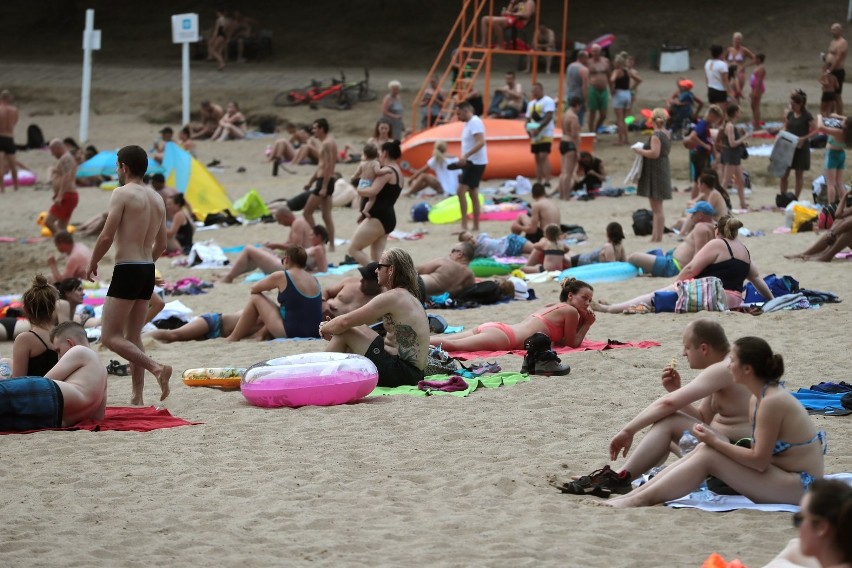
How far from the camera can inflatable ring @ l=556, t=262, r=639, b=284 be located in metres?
12.2

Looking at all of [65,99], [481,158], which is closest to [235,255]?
[481,158]

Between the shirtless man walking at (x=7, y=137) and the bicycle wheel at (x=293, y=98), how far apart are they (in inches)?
235

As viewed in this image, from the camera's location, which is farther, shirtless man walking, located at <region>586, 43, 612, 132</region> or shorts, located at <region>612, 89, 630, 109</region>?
shorts, located at <region>612, 89, 630, 109</region>

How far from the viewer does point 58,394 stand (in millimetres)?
6555

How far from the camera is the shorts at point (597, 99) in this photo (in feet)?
69.4

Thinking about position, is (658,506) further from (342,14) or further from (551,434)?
(342,14)

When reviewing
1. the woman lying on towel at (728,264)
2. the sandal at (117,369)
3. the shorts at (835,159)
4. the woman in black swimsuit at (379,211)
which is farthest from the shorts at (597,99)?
the sandal at (117,369)

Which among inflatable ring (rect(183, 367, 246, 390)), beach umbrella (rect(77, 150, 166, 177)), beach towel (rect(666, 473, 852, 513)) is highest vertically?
beach umbrella (rect(77, 150, 166, 177))

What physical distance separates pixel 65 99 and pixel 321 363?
70.4ft

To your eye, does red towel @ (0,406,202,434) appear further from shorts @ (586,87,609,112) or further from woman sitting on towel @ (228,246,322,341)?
shorts @ (586,87,609,112)

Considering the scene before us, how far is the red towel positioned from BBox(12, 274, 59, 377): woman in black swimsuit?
0.46m

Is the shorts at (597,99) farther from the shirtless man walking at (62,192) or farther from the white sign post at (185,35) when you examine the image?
the shirtless man walking at (62,192)

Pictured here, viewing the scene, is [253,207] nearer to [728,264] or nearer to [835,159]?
[835,159]

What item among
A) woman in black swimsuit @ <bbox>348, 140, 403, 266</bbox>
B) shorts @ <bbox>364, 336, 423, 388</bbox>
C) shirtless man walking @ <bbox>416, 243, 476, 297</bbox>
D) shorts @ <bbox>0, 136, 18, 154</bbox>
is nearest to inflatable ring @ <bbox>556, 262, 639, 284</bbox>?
shirtless man walking @ <bbox>416, 243, 476, 297</bbox>
